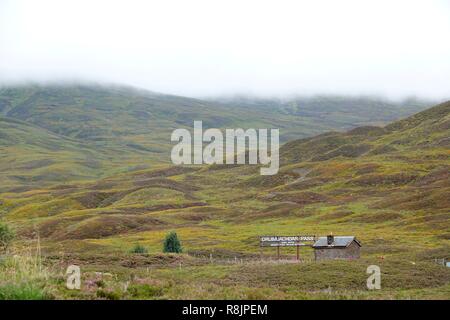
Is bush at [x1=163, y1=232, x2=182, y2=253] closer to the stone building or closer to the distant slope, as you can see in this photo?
the distant slope

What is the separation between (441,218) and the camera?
108625 millimetres

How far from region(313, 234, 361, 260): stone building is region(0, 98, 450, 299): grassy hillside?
1.98 m

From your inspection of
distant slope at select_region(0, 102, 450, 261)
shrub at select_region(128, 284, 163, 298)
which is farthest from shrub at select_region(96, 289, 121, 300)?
distant slope at select_region(0, 102, 450, 261)

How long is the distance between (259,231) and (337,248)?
1903 inches

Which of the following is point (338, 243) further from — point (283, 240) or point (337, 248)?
point (283, 240)

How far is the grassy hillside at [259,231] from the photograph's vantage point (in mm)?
39072

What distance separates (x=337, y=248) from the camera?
Result: 212 ft

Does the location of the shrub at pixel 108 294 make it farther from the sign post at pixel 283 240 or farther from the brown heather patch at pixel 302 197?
the brown heather patch at pixel 302 197

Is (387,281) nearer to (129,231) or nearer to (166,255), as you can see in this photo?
(166,255)

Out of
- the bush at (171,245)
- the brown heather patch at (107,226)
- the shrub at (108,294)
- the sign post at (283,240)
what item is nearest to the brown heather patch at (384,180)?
the brown heather patch at (107,226)

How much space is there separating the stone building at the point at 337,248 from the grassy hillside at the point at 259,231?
1.98 m

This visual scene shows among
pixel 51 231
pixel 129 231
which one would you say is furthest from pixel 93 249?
pixel 51 231

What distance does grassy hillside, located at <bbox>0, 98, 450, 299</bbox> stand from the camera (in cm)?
3907

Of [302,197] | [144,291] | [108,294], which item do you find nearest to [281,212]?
[302,197]
